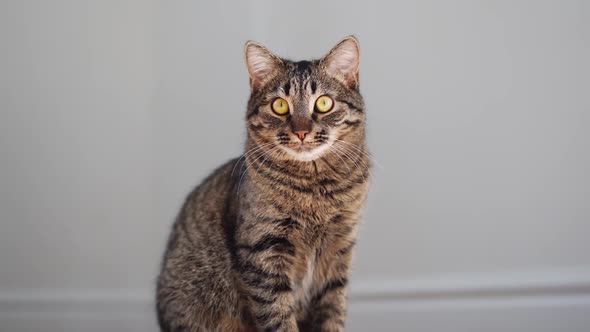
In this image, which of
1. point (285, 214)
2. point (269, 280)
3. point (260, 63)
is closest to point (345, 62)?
point (260, 63)

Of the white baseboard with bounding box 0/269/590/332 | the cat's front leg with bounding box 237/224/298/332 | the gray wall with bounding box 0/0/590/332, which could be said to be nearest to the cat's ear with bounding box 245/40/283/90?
the cat's front leg with bounding box 237/224/298/332

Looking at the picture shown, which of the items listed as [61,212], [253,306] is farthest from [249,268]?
[61,212]

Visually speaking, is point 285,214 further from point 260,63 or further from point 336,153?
point 260,63

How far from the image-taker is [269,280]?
4.41ft

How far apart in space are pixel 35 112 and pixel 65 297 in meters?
0.65

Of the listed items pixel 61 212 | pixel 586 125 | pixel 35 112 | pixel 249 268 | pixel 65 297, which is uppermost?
pixel 586 125

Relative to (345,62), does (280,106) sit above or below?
below

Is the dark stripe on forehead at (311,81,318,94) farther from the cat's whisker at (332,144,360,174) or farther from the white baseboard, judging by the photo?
the white baseboard

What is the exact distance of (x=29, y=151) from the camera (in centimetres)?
203

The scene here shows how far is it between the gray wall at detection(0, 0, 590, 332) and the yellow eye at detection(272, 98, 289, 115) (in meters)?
0.62

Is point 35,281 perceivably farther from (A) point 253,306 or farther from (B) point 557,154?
(B) point 557,154

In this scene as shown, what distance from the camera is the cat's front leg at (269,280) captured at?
1.34 m

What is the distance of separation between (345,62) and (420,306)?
3.14 feet

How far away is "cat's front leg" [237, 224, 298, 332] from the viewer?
1342mm
